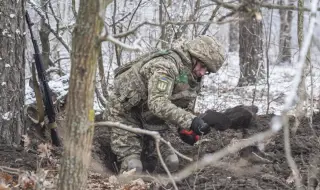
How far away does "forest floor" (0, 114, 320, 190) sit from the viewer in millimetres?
3678

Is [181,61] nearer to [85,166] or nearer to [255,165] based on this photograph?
[255,165]

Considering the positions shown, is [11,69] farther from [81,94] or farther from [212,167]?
[81,94]

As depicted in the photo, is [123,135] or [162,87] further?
[123,135]

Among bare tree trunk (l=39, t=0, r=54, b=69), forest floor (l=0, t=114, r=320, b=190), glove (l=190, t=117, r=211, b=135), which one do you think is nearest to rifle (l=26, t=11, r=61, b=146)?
forest floor (l=0, t=114, r=320, b=190)

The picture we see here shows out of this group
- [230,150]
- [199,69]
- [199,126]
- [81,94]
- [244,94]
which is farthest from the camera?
[244,94]

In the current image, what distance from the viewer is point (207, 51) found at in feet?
15.1

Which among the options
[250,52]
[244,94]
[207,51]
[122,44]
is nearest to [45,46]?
[244,94]

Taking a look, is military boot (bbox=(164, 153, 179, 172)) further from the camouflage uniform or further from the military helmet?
the military helmet

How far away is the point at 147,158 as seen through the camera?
528 cm

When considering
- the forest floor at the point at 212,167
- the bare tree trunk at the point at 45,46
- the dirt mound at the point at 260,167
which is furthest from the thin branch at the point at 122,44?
the bare tree trunk at the point at 45,46

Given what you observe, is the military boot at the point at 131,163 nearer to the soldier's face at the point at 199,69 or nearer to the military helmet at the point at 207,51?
the soldier's face at the point at 199,69

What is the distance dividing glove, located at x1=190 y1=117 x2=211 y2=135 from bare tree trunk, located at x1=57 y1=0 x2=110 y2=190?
71.8 inches

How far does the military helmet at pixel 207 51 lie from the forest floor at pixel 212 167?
879mm

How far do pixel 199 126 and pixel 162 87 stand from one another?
0.48 m
